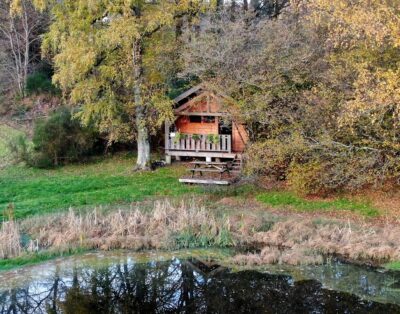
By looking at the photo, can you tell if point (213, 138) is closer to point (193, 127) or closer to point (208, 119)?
point (208, 119)

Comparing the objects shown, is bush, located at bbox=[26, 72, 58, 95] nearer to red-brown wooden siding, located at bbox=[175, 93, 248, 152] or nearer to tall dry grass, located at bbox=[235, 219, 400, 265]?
red-brown wooden siding, located at bbox=[175, 93, 248, 152]

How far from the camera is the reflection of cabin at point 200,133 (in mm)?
24391

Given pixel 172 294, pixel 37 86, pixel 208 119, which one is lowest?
pixel 172 294

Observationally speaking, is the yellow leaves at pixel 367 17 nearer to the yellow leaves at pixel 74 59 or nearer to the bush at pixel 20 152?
the yellow leaves at pixel 74 59

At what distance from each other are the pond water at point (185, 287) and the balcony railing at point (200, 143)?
9757 mm

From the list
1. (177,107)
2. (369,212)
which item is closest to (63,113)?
(177,107)

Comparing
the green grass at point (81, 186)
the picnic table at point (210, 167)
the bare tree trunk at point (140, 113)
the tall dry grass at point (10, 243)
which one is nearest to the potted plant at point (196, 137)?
the green grass at point (81, 186)

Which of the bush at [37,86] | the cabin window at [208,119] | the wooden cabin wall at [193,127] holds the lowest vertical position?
the wooden cabin wall at [193,127]

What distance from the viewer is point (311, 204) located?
737 inches

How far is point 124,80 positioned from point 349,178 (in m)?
10.2

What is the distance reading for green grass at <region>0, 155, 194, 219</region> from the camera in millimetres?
19109

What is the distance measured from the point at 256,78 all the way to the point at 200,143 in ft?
20.1

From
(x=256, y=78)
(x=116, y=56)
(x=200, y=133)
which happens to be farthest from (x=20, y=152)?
(x=256, y=78)

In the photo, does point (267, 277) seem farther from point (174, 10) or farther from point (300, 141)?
point (174, 10)
